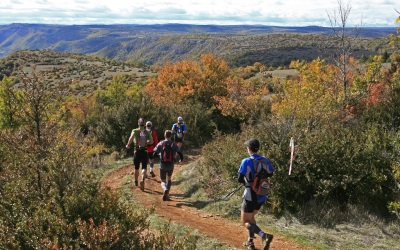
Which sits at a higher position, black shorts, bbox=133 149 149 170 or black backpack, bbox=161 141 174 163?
black backpack, bbox=161 141 174 163

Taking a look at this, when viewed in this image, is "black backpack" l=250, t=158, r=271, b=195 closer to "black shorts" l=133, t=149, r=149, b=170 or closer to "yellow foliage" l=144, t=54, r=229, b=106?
"black shorts" l=133, t=149, r=149, b=170

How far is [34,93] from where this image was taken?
6.86m

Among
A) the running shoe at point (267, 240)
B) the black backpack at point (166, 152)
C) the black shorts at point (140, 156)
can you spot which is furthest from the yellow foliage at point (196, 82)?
the running shoe at point (267, 240)

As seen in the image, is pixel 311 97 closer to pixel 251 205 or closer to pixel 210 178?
pixel 210 178

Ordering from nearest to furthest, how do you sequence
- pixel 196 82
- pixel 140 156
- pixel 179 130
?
pixel 140 156 → pixel 179 130 → pixel 196 82

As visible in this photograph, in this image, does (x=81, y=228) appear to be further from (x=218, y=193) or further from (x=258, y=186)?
(x=218, y=193)

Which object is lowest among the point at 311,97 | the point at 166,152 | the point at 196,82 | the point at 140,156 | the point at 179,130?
the point at 140,156

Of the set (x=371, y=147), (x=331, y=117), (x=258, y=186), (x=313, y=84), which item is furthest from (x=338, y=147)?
(x=313, y=84)

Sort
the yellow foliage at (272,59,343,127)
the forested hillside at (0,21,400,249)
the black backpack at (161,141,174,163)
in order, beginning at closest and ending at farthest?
the forested hillside at (0,21,400,249) → the black backpack at (161,141,174,163) → the yellow foliage at (272,59,343,127)

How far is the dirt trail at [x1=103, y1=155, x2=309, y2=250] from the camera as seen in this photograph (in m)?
7.07

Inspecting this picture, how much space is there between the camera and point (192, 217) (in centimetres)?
875

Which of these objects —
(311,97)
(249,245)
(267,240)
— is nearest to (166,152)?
(249,245)

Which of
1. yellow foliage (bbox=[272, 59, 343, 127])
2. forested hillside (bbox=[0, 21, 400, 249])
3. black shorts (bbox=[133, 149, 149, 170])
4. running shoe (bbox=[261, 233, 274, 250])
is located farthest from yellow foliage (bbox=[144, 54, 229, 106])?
running shoe (bbox=[261, 233, 274, 250])

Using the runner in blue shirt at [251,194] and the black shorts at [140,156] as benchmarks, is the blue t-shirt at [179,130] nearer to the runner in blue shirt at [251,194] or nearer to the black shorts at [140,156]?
the black shorts at [140,156]
